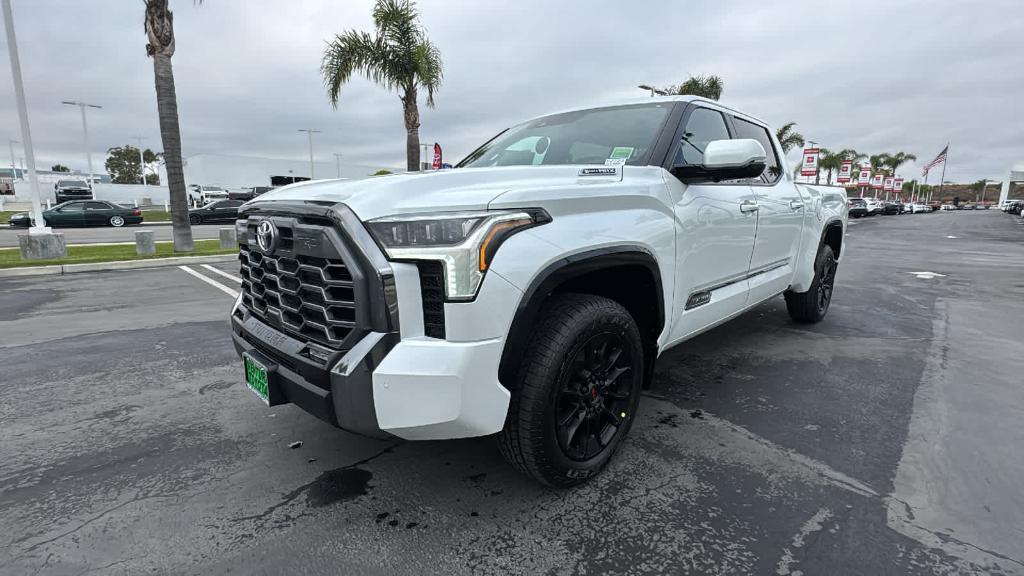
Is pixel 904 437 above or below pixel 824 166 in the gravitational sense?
below

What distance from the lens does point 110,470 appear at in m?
2.58

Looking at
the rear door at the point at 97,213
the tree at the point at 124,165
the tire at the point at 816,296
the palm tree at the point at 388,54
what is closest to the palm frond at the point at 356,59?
the palm tree at the point at 388,54

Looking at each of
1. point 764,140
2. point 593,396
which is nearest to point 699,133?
point 764,140

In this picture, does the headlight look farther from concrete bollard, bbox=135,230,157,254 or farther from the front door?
concrete bollard, bbox=135,230,157,254

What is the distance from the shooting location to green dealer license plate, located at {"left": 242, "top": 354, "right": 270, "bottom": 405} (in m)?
2.21

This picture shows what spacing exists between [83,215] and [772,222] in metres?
28.2

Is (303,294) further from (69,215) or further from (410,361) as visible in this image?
(69,215)

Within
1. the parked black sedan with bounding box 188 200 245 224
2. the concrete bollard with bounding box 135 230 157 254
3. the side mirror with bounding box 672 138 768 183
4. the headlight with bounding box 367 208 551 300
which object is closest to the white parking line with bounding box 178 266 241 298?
the concrete bollard with bounding box 135 230 157 254

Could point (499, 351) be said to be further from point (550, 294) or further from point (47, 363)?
point (47, 363)

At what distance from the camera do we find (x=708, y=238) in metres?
2.97

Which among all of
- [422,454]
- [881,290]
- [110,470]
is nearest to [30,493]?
[110,470]

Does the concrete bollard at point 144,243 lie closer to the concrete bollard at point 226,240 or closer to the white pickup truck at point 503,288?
the concrete bollard at point 226,240

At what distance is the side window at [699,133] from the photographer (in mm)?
3000

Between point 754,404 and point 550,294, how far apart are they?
6.34ft
